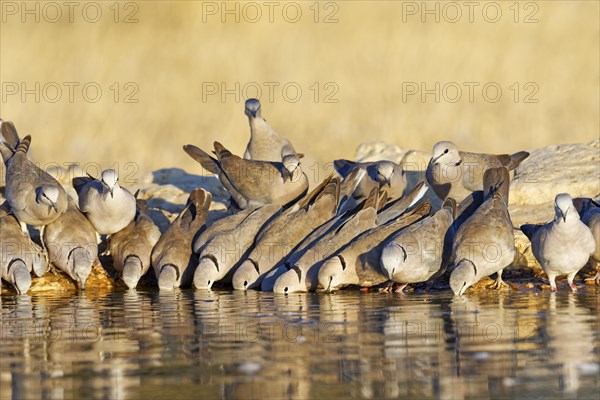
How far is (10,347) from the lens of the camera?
27.4ft

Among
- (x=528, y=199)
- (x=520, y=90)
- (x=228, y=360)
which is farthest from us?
(x=520, y=90)

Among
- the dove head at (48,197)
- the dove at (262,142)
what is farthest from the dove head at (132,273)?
the dove at (262,142)

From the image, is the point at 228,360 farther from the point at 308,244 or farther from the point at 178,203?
the point at 178,203

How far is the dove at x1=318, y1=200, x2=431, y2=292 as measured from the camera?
11695mm

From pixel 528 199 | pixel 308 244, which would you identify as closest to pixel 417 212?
pixel 308 244

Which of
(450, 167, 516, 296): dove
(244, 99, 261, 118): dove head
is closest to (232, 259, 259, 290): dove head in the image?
(450, 167, 516, 296): dove

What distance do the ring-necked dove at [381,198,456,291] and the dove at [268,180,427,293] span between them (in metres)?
0.81

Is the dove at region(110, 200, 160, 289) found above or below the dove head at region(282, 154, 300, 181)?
below

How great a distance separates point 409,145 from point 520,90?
3100 millimetres

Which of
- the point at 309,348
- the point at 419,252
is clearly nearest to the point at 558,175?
the point at 419,252

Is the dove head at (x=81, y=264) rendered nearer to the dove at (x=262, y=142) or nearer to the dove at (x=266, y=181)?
the dove at (x=266, y=181)

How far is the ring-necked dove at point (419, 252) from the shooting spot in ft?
37.1

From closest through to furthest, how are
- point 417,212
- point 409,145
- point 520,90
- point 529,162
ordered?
1. point 417,212
2. point 529,162
3. point 409,145
4. point 520,90

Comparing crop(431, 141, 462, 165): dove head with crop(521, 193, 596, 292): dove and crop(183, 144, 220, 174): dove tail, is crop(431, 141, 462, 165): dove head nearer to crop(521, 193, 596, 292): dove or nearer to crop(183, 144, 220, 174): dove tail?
crop(183, 144, 220, 174): dove tail
